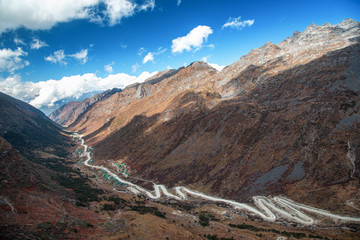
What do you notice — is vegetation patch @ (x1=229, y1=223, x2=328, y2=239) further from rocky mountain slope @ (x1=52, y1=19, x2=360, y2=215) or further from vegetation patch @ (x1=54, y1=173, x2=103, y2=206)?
vegetation patch @ (x1=54, y1=173, x2=103, y2=206)

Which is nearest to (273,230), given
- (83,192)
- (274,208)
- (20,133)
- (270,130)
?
(274,208)

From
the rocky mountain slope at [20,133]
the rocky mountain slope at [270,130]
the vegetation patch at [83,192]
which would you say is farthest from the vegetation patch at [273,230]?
the rocky mountain slope at [20,133]

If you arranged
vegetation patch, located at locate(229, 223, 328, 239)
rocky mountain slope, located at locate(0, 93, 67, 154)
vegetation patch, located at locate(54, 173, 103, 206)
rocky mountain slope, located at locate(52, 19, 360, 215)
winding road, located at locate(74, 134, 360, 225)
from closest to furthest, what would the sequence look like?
vegetation patch, located at locate(229, 223, 328, 239) < winding road, located at locate(74, 134, 360, 225) < vegetation patch, located at locate(54, 173, 103, 206) < rocky mountain slope, located at locate(52, 19, 360, 215) < rocky mountain slope, located at locate(0, 93, 67, 154)

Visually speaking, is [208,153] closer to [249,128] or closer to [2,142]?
[249,128]

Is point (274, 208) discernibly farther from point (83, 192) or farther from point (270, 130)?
point (83, 192)

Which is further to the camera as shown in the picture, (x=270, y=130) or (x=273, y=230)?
(x=270, y=130)

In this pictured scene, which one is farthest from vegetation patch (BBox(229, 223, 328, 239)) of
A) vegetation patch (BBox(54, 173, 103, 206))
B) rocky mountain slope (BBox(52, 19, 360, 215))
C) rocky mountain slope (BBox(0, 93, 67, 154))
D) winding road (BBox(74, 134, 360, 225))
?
rocky mountain slope (BBox(0, 93, 67, 154))

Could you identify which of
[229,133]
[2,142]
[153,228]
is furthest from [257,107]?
[2,142]

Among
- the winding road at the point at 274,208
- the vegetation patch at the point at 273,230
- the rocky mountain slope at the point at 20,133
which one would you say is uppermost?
the rocky mountain slope at the point at 20,133

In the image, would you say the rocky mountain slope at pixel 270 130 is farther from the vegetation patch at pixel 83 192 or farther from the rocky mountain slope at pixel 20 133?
the rocky mountain slope at pixel 20 133
